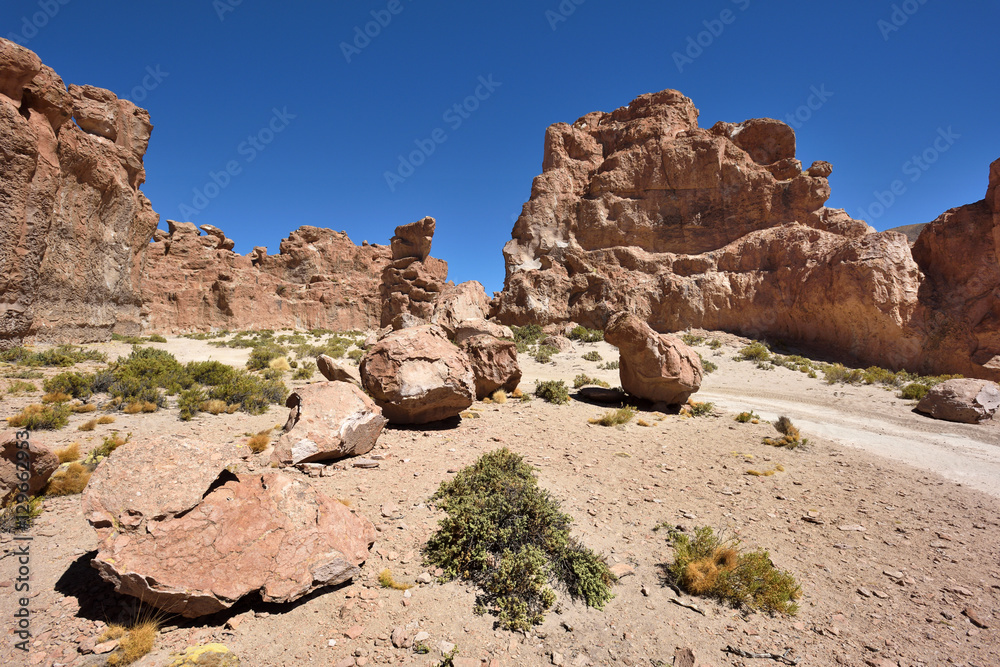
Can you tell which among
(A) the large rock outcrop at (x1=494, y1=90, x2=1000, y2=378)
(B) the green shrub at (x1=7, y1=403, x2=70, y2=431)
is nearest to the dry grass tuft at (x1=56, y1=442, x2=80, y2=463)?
(B) the green shrub at (x1=7, y1=403, x2=70, y2=431)

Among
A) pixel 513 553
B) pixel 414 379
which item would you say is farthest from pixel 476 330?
pixel 513 553

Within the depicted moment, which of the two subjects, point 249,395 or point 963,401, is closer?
point 249,395

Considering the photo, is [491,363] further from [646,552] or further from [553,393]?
[646,552]

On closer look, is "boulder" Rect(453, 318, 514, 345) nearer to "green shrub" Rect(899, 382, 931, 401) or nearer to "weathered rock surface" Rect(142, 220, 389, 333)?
"green shrub" Rect(899, 382, 931, 401)

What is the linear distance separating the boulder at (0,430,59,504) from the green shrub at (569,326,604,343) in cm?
2086

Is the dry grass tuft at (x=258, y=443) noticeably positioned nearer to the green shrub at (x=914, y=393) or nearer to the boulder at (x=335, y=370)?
the boulder at (x=335, y=370)

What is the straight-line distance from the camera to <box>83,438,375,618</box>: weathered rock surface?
2.64 m

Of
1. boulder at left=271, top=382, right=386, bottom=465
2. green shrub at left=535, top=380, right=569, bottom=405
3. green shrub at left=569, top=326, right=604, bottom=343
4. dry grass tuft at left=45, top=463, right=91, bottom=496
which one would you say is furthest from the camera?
green shrub at left=569, top=326, right=604, bottom=343

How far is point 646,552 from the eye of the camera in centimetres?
387

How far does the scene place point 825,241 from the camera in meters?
21.7

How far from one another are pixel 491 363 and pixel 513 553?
6667 millimetres

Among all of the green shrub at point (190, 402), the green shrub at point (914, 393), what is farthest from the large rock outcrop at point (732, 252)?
the green shrub at point (190, 402)

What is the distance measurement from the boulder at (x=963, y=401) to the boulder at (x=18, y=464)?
16.2m

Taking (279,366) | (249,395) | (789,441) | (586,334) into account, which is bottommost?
(789,441)
